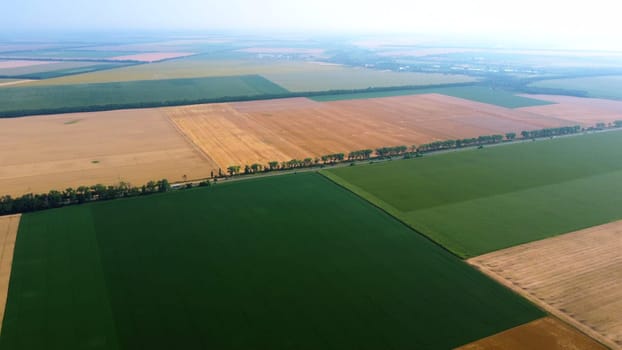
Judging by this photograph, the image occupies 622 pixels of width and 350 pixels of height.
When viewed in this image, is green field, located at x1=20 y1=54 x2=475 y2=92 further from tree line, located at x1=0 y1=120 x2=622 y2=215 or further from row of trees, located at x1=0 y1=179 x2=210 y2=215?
row of trees, located at x1=0 y1=179 x2=210 y2=215

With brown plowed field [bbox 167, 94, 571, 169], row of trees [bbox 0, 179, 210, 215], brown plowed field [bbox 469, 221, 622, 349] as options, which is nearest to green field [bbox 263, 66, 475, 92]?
brown plowed field [bbox 167, 94, 571, 169]

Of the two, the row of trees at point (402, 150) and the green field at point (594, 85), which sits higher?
the green field at point (594, 85)

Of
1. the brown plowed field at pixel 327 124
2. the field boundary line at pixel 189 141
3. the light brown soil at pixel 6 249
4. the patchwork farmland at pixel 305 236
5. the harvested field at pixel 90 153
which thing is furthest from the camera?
the brown plowed field at pixel 327 124

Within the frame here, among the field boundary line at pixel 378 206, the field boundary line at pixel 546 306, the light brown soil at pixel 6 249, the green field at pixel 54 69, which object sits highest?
the green field at pixel 54 69

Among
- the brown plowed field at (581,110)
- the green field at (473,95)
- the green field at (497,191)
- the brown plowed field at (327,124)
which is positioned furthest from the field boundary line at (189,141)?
the brown plowed field at (581,110)

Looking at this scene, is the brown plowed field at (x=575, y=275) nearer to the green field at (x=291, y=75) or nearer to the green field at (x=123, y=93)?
the green field at (x=123, y=93)

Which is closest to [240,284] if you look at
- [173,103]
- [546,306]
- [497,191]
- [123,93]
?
[546,306]
